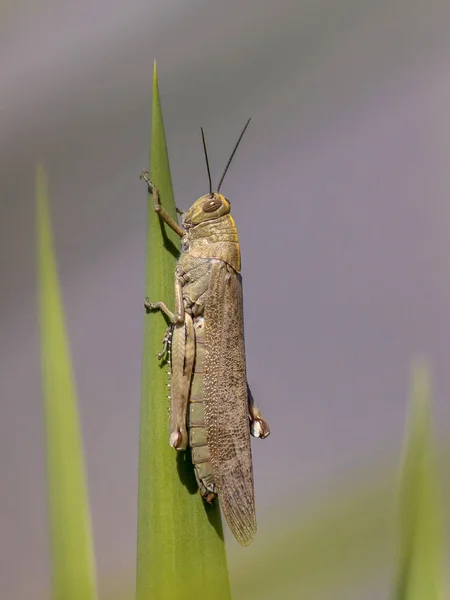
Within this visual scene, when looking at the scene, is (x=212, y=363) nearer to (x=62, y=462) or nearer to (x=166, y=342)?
(x=166, y=342)

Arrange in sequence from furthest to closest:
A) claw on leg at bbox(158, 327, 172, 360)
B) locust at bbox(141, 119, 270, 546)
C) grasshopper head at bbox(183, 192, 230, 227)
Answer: grasshopper head at bbox(183, 192, 230, 227) < locust at bbox(141, 119, 270, 546) < claw on leg at bbox(158, 327, 172, 360)

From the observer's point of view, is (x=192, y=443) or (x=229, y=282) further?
(x=229, y=282)

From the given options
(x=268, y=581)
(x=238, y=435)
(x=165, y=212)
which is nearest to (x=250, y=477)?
(x=238, y=435)

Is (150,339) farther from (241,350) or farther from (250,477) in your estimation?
(250,477)

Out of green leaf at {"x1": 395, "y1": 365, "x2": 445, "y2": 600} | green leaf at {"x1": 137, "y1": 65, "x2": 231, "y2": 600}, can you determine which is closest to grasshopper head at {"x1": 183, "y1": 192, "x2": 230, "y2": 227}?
green leaf at {"x1": 137, "y1": 65, "x2": 231, "y2": 600}

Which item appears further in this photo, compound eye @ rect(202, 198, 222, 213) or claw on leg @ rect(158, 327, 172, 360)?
compound eye @ rect(202, 198, 222, 213)

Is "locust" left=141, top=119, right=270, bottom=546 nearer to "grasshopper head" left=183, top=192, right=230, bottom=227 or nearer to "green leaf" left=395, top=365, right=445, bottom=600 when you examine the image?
"grasshopper head" left=183, top=192, right=230, bottom=227

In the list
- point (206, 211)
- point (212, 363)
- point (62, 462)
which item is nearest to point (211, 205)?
point (206, 211)
